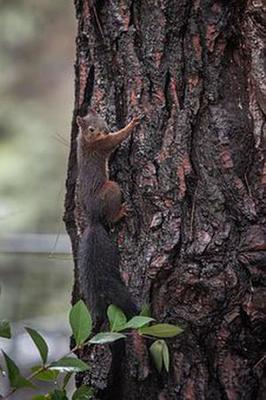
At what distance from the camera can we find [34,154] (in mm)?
4410

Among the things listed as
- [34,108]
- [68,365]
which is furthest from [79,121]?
[34,108]

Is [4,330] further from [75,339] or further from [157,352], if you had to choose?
[157,352]

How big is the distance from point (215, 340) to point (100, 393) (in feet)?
0.94

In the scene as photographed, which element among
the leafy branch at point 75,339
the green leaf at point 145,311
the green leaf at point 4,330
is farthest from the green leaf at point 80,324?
the green leaf at point 145,311

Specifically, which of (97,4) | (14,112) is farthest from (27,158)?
(97,4)

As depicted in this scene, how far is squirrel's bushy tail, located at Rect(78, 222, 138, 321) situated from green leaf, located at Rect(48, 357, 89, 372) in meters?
0.35

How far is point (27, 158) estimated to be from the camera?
444cm

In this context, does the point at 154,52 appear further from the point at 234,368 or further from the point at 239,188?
the point at 234,368

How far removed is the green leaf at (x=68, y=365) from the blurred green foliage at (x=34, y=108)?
104 inches

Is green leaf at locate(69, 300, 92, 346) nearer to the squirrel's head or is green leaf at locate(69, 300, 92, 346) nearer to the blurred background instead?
the squirrel's head

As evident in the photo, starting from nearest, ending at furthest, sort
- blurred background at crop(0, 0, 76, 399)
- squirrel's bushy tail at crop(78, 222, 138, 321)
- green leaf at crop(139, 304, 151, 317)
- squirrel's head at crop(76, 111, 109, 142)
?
green leaf at crop(139, 304, 151, 317), squirrel's bushy tail at crop(78, 222, 138, 321), squirrel's head at crop(76, 111, 109, 142), blurred background at crop(0, 0, 76, 399)

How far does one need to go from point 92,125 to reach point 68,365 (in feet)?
2.69

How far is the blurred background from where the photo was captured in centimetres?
423

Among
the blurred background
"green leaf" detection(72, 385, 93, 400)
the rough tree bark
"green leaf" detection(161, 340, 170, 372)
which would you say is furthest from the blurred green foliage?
"green leaf" detection(72, 385, 93, 400)
